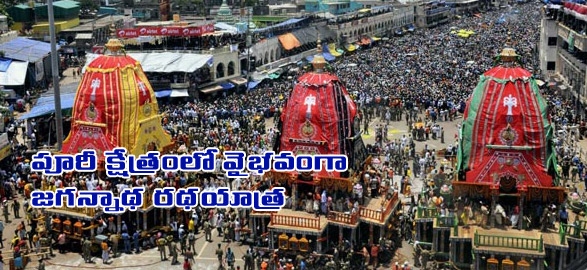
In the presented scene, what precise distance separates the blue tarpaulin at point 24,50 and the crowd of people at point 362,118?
1489cm

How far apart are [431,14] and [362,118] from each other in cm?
7800

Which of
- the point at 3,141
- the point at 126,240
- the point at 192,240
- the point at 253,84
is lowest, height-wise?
the point at 126,240

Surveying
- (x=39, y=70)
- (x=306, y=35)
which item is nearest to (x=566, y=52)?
(x=306, y=35)

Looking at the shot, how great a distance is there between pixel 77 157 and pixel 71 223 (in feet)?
11.6

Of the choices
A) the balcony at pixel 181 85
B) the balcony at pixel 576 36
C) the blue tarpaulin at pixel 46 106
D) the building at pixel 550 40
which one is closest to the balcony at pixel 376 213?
the blue tarpaulin at pixel 46 106

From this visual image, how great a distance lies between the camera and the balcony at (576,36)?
49675 millimetres

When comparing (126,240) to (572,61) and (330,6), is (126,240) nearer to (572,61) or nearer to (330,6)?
(572,61)

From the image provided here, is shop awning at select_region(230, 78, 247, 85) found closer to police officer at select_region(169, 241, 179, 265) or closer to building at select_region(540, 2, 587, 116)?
building at select_region(540, 2, 587, 116)

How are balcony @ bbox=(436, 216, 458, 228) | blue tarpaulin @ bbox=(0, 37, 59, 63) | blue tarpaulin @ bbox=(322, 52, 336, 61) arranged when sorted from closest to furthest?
balcony @ bbox=(436, 216, 458, 228) → blue tarpaulin @ bbox=(0, 37, 59, 63) → blue tarpaulin @ bbox=(322, 52, 336, 61)

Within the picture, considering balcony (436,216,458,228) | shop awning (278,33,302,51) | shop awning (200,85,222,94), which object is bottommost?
shop awning (200,85,222,94)

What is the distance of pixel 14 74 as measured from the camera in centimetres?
5878

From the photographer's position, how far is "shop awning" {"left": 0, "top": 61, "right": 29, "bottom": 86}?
57844 millimetres

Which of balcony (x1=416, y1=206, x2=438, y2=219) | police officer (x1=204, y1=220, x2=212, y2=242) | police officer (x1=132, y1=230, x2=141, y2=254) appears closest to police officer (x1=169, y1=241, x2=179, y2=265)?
police officer (x1=132, y1=230, x2=141, y2=254)

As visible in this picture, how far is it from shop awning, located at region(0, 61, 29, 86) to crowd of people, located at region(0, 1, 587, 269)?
10249 mm
